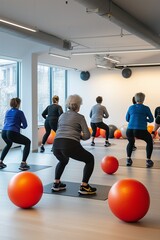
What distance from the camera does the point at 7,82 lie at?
10102mm

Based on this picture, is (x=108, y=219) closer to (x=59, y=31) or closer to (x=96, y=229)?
(x=96, y=229)

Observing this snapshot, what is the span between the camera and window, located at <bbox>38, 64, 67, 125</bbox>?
12070 mm

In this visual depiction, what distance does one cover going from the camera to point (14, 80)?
33.8 feet

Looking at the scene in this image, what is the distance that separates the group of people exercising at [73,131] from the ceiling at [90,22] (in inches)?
59.7

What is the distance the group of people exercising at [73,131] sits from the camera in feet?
14.7

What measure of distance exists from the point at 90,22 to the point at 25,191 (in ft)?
15.1

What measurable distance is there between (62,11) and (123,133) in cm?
614

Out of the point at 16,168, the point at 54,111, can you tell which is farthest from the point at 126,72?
the point at 16,168

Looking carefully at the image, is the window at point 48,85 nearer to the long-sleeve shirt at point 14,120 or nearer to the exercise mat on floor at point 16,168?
the exercise mat on floor at point 16,168

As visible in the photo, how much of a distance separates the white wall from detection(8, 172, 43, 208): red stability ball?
9394mm

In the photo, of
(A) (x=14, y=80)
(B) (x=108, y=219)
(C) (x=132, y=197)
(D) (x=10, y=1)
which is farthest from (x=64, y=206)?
(A) (x=14, y=80)

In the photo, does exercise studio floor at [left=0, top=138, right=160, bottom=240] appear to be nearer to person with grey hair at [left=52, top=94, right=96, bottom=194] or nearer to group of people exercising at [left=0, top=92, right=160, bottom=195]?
group of people exercising at [left=0, top=92, right=160, bottom=195]

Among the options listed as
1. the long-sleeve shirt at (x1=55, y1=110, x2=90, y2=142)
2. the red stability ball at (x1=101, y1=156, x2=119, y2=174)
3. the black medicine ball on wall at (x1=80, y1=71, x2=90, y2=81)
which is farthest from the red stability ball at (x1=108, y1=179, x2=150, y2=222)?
the black medicine ball on wall at (x1=80, y1=71, x2=90, y2=81)

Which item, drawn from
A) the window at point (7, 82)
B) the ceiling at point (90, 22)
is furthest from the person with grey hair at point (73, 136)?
the window at point (7, 82)
